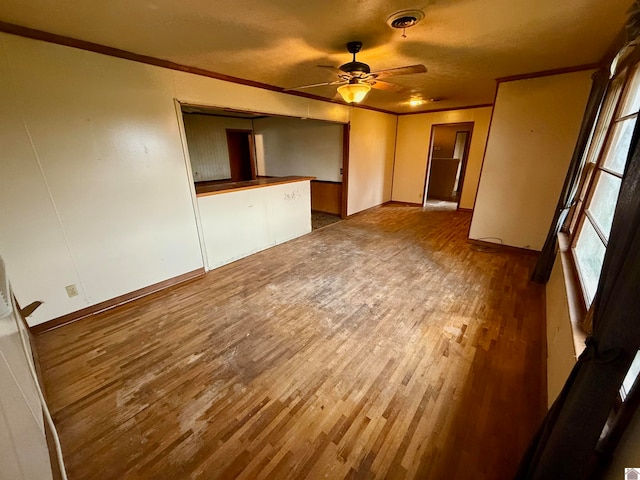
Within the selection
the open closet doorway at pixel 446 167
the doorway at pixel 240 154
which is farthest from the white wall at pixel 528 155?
the doorway at pixel 240 154

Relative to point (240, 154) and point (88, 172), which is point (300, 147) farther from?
point (88, 172)

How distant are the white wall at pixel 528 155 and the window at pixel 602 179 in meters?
0.61

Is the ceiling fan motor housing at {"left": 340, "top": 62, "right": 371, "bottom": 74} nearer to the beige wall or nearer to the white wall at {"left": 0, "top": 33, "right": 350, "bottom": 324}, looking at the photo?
the white wall at {"left": 0, "top": 33, "right": 350, "bottom": 324}

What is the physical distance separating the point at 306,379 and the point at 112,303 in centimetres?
216

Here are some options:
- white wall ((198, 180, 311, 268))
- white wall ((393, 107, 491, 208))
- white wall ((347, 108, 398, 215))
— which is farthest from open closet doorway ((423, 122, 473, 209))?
white wall ((198, 180, 311, 268))

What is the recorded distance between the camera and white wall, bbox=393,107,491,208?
215 inches

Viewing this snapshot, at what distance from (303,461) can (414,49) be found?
3111mm

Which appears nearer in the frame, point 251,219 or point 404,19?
point 404,19

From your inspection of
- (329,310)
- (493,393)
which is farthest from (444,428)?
(329,310)

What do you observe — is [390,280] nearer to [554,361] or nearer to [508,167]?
[554,361]

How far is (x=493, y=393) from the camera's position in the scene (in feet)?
5.25

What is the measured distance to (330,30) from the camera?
1.90 metres

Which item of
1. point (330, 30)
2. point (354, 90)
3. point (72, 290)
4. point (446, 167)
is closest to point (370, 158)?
point (446, 167)

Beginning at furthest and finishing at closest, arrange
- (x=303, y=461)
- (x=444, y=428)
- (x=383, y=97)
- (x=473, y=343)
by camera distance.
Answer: (x=383, y=97) → (x=473, y=343) → (x=444, y=428) → (x=303, y=461)
